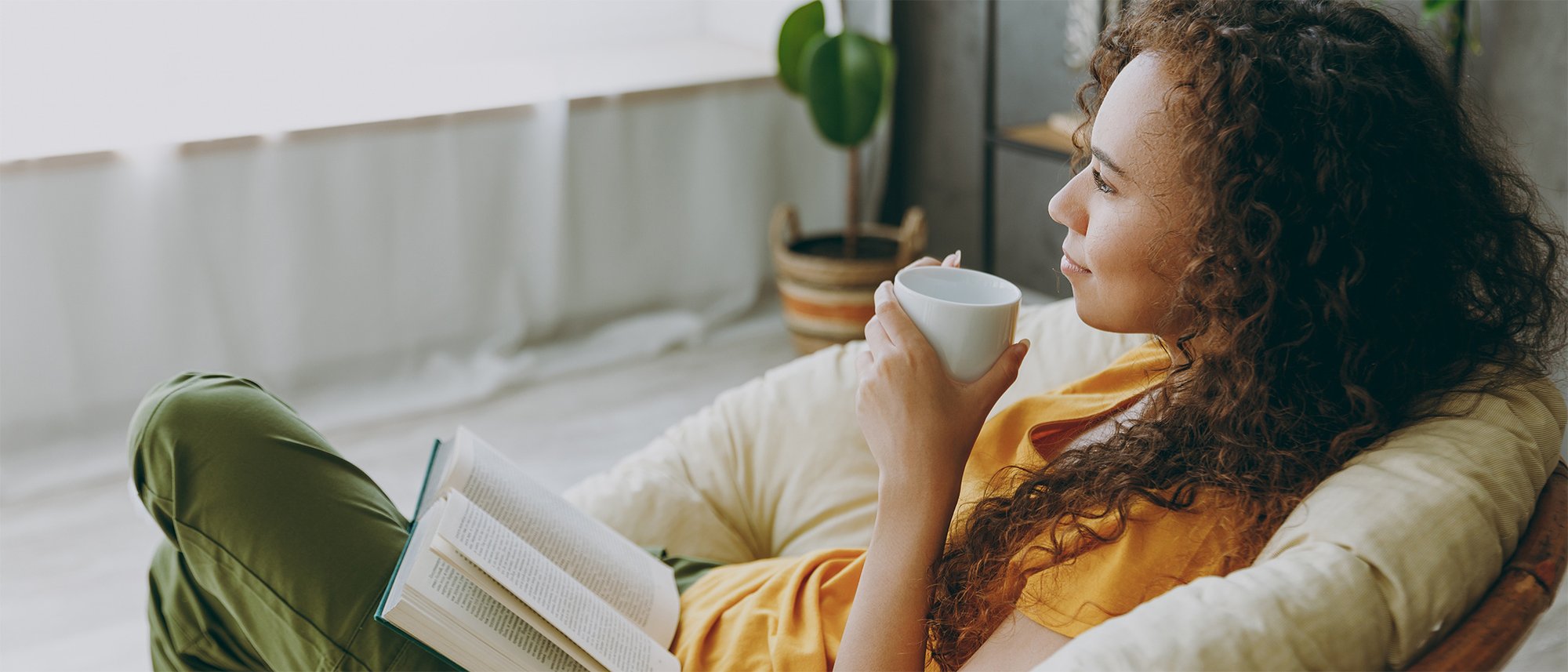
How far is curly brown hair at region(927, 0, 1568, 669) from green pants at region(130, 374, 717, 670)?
528 mm

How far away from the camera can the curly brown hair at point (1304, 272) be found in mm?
819

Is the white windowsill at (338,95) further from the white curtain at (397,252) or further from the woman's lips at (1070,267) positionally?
the woman's lips at (1070,267)

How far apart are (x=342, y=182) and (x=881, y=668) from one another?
6.63 ft

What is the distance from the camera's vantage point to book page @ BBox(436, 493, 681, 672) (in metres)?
1.03

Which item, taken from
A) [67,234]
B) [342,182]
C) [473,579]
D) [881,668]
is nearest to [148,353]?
[67,234]

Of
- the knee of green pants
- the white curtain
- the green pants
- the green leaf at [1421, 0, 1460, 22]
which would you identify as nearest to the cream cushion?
the green pants

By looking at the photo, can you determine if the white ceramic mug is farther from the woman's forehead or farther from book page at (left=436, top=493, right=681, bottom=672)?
book page at (left=436, top=493, right=681, bottom=672)

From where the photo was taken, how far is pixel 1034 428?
105 cm

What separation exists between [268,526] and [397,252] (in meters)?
1.74

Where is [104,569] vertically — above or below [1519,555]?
below

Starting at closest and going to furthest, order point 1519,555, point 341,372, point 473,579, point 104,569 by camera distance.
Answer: point 1519,555, point 473,579, point 104,569, point 341,372

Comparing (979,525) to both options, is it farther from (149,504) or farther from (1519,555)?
(149,504)

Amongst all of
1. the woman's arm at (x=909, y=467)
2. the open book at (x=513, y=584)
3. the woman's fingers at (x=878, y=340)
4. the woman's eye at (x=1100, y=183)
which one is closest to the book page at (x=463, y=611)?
the open book at (x=513, y=584)

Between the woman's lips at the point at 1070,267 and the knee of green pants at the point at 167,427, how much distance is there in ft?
2.44
